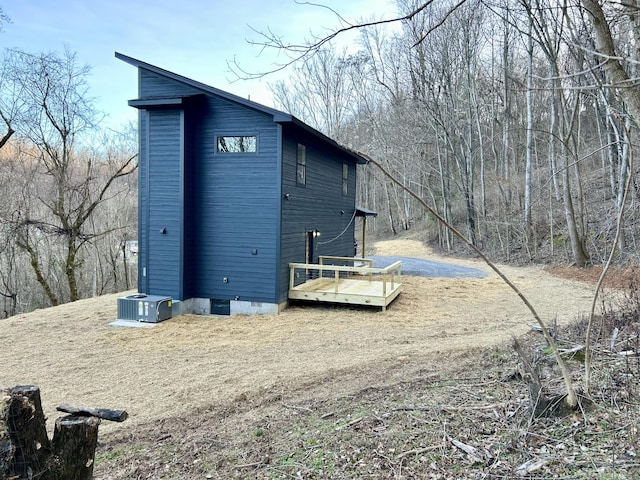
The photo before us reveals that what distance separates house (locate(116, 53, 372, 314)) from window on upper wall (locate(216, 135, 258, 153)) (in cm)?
2

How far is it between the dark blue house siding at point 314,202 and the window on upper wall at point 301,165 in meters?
0.16

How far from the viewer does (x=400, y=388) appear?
4180mm

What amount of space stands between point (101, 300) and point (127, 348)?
5.76 m

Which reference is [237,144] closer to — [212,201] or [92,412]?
[212,201]

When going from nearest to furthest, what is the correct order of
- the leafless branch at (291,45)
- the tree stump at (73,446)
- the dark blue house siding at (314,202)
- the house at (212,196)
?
the tree stump at (73,446)
the leafless branch at (291,45)
the house at (212,196)
the dark blue house siding at (314,202)

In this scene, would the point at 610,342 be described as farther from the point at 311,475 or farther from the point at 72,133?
the point at 72,133

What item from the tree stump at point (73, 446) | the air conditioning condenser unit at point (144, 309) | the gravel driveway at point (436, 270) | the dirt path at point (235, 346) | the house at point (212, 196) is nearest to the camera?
the tree stump at point (73, 446)

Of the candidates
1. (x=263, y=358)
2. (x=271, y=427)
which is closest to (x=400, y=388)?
(x=271, y=427)

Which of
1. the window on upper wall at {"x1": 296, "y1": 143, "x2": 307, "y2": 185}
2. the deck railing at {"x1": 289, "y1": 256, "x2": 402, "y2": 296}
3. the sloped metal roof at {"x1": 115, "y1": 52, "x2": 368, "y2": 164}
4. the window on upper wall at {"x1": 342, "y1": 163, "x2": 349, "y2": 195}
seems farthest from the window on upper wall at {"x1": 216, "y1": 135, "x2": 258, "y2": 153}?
the window on upper wall at {"x1": 342, "y1": 163, "x2": 349, "y2": 195}

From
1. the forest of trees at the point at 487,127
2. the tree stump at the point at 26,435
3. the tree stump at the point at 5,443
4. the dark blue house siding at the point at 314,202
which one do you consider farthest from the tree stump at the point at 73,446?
the forest of trees at the point at 487,127

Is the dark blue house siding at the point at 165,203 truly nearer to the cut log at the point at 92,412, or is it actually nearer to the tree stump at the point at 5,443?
the cut log at the point at 92,412

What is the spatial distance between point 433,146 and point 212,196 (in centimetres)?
1989

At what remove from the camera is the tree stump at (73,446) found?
2451 millimetres

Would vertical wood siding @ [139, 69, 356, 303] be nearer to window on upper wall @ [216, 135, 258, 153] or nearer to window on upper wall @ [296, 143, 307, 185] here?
window on upper wall @ [216, 135, 258, 153]
